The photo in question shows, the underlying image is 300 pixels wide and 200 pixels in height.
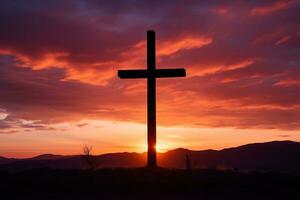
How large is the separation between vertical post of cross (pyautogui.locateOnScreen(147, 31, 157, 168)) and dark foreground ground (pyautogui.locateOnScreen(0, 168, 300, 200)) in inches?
62.6

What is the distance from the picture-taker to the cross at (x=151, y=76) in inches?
692

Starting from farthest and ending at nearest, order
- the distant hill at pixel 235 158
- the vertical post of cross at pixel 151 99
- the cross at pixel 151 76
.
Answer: the distant hill at pixel 235 158, the cross at pixel 151 76, the vertical post of cross at pixel 151 99

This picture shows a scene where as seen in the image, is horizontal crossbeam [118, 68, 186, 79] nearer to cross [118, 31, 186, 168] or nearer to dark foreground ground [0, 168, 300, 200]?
cross [118, 31, 186, 168]

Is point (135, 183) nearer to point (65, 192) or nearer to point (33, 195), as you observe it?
point (65, 192)

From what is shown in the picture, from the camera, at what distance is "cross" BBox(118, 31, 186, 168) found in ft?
57.7

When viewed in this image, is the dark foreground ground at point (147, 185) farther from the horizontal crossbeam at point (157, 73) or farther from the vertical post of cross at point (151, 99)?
the horizontal crossbeam at point (157, 73)

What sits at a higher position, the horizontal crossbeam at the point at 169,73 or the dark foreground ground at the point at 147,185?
the horizontal crossbeam at the point at 169,73

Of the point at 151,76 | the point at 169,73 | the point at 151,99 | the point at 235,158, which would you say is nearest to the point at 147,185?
Result: the point at 151,99

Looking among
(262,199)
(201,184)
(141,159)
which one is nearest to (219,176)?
(201,184)

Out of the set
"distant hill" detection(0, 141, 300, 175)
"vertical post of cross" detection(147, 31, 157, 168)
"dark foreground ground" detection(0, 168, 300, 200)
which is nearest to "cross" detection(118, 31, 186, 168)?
"vertical post of cross" detection(147, 31, 157, 168)

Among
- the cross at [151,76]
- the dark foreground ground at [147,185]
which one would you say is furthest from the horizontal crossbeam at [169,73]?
the dark foreground ground at [147,185]

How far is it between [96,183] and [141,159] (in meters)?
60.7

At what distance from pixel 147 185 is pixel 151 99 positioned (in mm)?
4589

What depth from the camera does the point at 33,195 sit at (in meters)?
13.9
